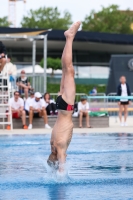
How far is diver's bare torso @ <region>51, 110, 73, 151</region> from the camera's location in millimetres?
7730

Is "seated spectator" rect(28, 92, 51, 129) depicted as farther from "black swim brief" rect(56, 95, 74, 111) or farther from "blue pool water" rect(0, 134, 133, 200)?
"black swim brief" rect(56, 95, 74, 111)

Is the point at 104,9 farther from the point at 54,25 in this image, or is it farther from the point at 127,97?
the point at 127,97

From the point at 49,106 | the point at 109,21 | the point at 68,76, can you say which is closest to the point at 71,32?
the point at 68,76

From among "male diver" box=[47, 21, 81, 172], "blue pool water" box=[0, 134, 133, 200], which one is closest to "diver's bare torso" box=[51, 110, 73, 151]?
"male diver" box=[47, 21, 81, 172]

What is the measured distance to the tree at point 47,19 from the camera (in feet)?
250

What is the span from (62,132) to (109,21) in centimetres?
6924

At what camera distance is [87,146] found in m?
13.4

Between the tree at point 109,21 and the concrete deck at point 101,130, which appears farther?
the tree at point 109,21

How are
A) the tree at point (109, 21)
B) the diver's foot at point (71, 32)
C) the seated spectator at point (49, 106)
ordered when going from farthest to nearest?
the tree at point (109, 21) → the seated spectator at point (49, 106) → the diver's foot at point (71, 32)

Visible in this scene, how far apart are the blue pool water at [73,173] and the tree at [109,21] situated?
60610mm

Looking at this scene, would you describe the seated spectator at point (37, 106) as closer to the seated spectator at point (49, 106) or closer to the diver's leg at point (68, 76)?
the seated spectator at point (49, 106)

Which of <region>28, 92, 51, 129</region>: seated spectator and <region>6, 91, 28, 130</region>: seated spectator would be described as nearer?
<region>6, 91, 28, 130</region>: seated spectator

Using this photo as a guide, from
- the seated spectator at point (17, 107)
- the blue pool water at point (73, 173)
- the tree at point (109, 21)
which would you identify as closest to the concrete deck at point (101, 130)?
the seated spectator at point (17, 107)

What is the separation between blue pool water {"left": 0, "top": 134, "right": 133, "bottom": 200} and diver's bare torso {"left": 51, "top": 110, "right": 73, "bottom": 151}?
0.42 metres
